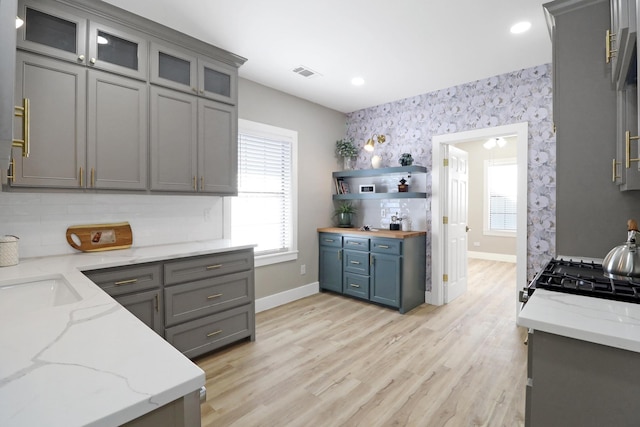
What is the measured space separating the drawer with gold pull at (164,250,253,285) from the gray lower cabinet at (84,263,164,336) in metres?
0.09

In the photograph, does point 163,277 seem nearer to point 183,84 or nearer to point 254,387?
point 254,387

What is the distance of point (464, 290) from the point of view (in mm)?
4578

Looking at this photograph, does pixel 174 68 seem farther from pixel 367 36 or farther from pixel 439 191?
pixel 439 191

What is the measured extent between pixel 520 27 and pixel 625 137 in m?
1.53

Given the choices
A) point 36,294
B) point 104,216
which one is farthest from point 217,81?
point 36,294

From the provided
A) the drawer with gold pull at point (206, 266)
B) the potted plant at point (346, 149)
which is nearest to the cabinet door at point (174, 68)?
the drawer with gold pull at point (206, 266)

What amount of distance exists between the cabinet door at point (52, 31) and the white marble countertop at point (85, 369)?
1.85m

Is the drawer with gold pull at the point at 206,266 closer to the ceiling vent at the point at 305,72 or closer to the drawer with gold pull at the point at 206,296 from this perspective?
the drawer with gold pull at the point at 206,296

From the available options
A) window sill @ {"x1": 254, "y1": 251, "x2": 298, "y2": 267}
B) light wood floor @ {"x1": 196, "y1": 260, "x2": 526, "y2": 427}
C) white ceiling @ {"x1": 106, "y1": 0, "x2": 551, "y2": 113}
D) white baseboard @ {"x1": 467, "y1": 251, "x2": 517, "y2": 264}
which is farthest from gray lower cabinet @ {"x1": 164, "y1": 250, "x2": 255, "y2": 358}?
white baseboard @ {"x1": 467, "y1": 251, "x2": 517, "y2": 264}

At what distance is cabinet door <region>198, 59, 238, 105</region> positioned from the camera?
113 inches

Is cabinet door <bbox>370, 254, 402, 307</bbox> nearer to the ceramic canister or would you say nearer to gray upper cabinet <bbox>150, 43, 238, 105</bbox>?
gray upper cabinet <bbox>150, 43, 238, 105</bbox>

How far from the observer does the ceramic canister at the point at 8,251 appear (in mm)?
1983

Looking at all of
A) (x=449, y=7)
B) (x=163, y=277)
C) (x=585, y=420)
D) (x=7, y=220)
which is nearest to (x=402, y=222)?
(x=449, y=7)

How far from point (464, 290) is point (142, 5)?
473 centimetres
